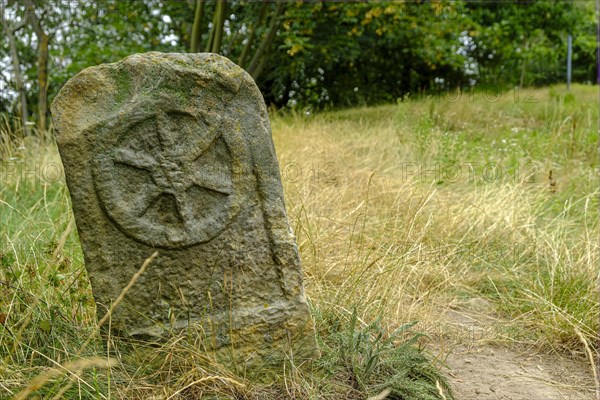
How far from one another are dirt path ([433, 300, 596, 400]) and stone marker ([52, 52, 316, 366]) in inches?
28.8

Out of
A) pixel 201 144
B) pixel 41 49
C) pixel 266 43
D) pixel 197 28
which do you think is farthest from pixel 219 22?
pixel 201 144

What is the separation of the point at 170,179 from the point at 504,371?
5.35 feet

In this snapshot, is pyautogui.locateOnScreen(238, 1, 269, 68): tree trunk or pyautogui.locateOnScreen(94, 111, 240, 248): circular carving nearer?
pyautogui.locateOnScreen(94, 111, 240, 248): circular carving

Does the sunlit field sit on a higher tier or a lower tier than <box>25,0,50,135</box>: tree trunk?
lower

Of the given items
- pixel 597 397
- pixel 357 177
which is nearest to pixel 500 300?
pixel 597 397

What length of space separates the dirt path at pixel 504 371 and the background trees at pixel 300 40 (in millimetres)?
4485

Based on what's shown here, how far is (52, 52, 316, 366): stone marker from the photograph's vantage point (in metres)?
2.09

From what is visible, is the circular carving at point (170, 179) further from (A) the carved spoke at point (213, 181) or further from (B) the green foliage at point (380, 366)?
(B) the green foliage at point (380, 366)

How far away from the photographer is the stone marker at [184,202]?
2088 millimetres

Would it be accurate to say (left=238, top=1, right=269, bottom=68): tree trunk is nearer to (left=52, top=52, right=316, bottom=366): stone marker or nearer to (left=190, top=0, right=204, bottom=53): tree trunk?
(left=190, top=0, right=204, bottom=53): tree trunk

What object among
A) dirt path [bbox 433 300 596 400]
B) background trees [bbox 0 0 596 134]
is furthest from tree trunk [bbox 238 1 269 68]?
dirt path [bbox 433 300 596 400]

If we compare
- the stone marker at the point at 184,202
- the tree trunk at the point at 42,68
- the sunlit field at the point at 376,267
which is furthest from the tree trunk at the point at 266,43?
the stone marker at the point at 184,202

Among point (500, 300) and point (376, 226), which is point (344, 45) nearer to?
point (376, 226)

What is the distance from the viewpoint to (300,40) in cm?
678
